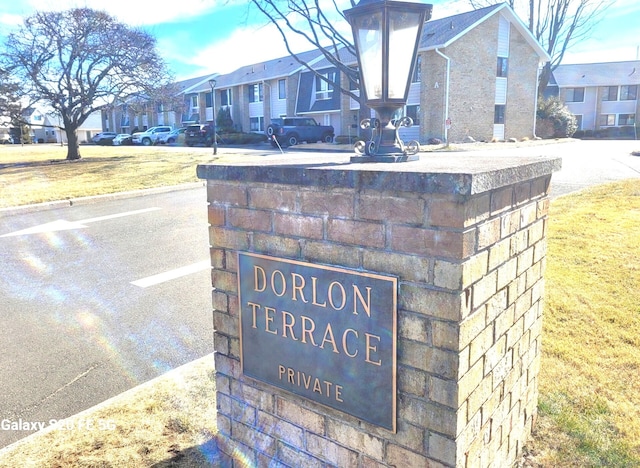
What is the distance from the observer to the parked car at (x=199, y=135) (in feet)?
109

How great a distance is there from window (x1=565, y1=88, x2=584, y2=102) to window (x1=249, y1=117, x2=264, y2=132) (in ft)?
90.5

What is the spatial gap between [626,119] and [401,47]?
51.6 m

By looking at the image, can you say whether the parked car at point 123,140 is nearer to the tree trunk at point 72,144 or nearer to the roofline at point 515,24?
the tree trunk at point 72,144

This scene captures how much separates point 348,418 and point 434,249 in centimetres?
82

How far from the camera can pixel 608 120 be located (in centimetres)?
4631

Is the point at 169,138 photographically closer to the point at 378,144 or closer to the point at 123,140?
the point at 123,140

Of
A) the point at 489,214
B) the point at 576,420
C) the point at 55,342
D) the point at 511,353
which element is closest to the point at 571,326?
the point at 576,420

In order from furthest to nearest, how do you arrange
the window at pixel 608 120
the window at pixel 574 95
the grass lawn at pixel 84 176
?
the window at pixel 574 95 → the window at pixel 608 120 → the grass lawn at pixel 84 176

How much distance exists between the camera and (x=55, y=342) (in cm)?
429

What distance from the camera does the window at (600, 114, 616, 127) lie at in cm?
4612

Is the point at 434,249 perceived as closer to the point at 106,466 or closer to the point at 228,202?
the point at 228,202

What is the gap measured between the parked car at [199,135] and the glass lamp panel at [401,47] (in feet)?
105

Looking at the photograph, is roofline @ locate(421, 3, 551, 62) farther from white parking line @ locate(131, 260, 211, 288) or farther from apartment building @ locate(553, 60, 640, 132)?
white parking line @ locate(131, 260, 211, 288)

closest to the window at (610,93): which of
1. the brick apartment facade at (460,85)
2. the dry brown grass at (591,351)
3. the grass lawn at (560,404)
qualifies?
the brick apartment facade at (460,85)
